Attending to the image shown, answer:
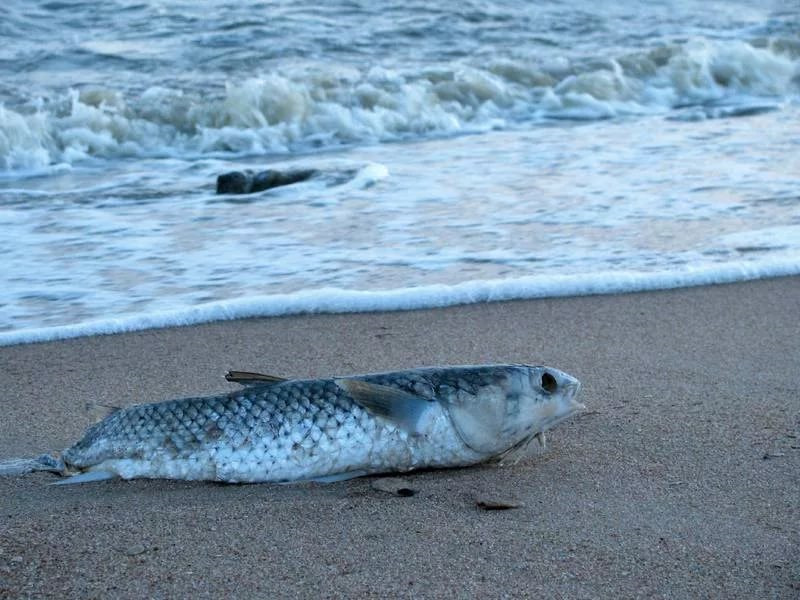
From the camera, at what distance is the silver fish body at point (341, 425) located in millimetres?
2883

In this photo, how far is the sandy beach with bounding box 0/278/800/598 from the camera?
250 centimetres

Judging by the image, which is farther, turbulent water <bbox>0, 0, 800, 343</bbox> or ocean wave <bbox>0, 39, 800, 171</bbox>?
ocean wave <bbox>0, 39, 800, 171</bbox>

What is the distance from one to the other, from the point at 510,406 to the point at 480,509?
10.7 inches

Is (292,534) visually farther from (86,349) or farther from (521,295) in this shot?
(521,295)

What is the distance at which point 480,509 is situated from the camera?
2.87 meters

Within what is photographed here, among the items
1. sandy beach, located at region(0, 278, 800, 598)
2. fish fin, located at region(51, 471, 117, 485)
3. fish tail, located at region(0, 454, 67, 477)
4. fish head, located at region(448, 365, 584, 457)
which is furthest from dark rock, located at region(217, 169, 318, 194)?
fish head, located at region(448, 365, 584, 457)

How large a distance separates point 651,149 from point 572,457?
5877mm

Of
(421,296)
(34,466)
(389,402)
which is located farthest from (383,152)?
(389,402)

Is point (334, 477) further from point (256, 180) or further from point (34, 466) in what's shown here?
point (256, 180)

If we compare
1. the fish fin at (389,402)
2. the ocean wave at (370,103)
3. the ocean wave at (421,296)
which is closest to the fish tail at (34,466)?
the fish fin at (389,402)

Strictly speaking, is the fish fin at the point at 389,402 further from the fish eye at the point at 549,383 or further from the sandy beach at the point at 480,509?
the fish eye at the point at 549,383

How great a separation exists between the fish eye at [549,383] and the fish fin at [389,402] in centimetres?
32

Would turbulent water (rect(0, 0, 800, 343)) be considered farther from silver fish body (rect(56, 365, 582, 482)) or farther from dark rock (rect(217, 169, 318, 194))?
silver fish body (rect(56, 365, 582, 482))

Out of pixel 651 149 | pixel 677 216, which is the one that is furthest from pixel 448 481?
pixel 651 149
